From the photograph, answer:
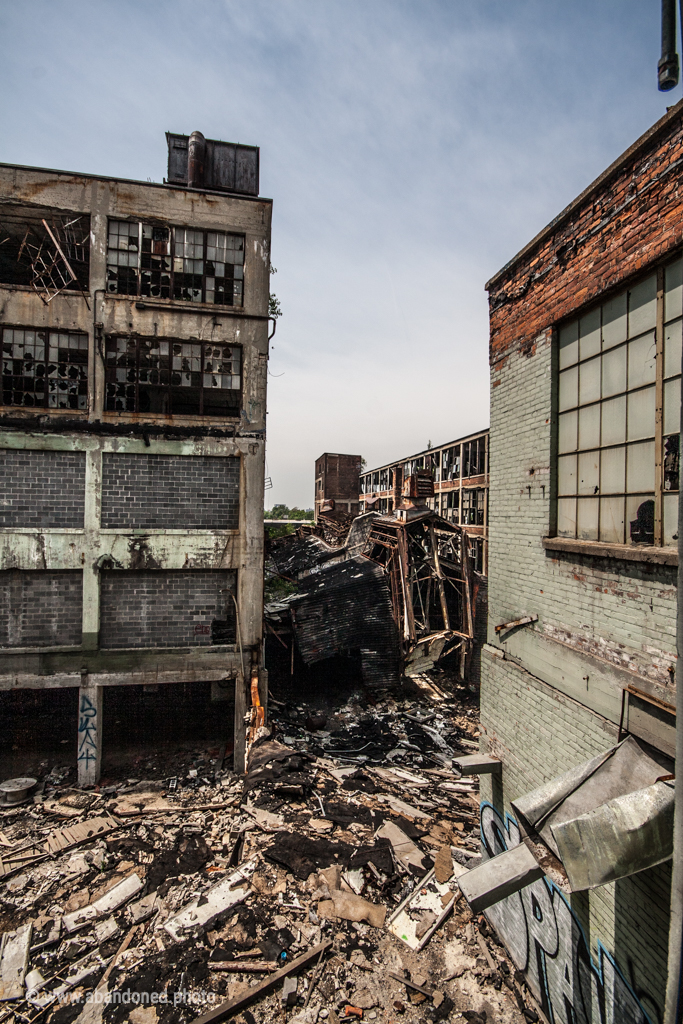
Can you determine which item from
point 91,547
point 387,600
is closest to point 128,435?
point 91,547

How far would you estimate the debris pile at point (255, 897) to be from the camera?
222 inches

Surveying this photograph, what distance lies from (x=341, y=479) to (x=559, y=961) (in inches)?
1238

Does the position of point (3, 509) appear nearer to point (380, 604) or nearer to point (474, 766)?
point (380, 604)

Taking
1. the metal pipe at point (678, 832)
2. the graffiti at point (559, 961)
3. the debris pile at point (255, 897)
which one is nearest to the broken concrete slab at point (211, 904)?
the debris pile at point (255, 897)

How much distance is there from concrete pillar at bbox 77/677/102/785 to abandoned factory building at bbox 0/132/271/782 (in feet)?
0.11

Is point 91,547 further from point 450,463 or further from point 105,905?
point 450,463

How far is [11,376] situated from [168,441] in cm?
375

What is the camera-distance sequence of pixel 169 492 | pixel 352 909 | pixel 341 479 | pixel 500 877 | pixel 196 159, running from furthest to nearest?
1. pixel 341 479
2. pixel 196 159
3. pixel 169 492
4. pixel 352 909
5. pixel 500 877

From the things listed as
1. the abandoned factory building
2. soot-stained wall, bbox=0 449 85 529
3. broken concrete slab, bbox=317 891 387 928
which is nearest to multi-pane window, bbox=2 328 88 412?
the abandoned factory building

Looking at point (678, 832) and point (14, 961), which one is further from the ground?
point (678, 832)

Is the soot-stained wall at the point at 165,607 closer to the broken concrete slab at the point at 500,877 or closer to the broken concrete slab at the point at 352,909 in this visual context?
the broken concrete slab at the point at 352,909

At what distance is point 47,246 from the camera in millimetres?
10875

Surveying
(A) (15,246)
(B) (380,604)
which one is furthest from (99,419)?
(B) (380,604)

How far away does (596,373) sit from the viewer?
516cm
